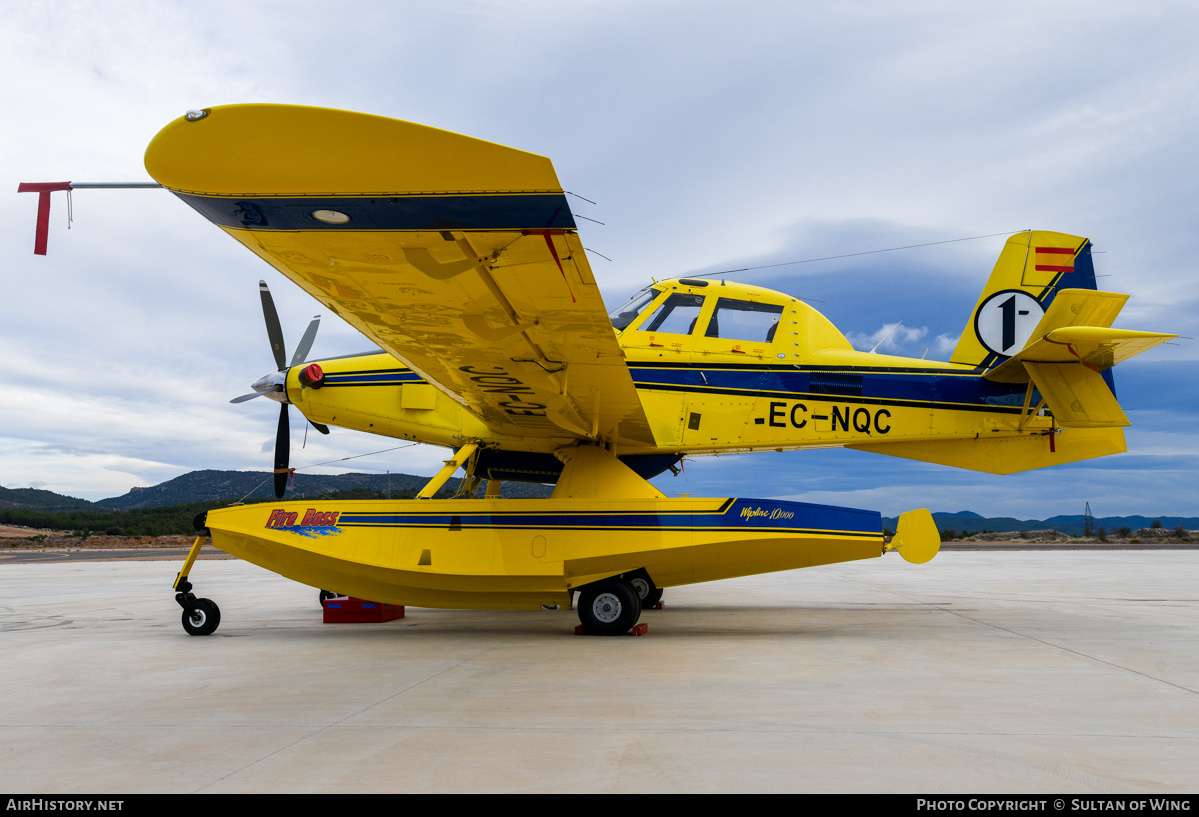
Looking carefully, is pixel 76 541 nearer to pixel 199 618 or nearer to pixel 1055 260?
pixel 199 618

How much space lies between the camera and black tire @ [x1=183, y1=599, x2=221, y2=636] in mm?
7391

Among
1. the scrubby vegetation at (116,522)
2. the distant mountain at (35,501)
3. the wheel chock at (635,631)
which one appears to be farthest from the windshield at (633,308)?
the distant mountain at (35,501)

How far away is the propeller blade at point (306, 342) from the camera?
9555 millimetres

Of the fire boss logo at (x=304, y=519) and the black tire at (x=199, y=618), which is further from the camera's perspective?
the fire boss logo at (x=304, y=519)

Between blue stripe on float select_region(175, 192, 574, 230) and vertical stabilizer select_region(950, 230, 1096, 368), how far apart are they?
6470mm

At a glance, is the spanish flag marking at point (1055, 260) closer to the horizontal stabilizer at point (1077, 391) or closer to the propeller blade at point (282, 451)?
the horizontal stabilizer at point (1077, 391)

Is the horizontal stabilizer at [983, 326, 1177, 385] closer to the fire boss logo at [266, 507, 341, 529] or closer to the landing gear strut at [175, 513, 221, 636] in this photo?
the fire boss logo at [266, 507, 341, 529]

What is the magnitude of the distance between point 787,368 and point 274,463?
6.40 meters

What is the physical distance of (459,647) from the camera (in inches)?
256

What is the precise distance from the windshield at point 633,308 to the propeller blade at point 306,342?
13.9 feet

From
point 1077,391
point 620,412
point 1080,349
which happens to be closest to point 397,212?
point 620,412

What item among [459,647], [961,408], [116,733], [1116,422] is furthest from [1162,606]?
[116,733]

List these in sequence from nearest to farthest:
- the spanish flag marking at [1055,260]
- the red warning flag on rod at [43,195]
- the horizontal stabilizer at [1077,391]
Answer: the red warning flag on rod at [43,195] → the horizontal stabilizer at [1077,391] → the spanish flag marking at [1055,260]

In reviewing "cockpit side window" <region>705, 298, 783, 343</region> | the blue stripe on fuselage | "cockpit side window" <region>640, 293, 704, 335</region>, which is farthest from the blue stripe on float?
"cockpit side window" <region>705, 298, 783, 343</region>
